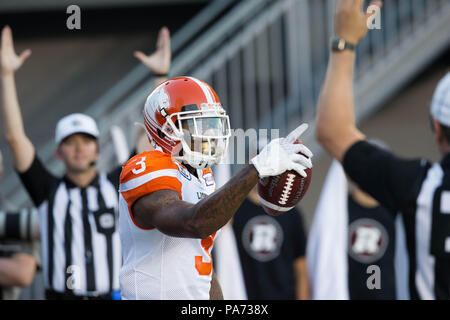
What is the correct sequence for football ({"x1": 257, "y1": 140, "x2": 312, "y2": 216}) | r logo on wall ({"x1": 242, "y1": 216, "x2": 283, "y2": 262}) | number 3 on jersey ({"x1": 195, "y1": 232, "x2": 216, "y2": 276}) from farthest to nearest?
1. r logo on wall ({"x1": 242, "y1": 216, "x2": 283, "y2": 262})
2. number 3 on jersey ({"x1": 195, "y1": 232, "x2": 216, "y2": 276})
3. football ({"x1": 257, "y1": 140, "x2": 312, "y2": 216})

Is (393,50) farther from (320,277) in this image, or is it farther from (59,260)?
(59,260)

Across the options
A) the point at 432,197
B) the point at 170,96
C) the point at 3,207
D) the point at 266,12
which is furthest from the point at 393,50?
the point at 170,96

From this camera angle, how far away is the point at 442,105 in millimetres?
3229

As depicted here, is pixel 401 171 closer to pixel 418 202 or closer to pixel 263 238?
pixel 418 202

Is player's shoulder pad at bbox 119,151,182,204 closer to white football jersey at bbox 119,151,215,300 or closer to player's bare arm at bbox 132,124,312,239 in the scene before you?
white football jersey at bbox 119,151,215,300

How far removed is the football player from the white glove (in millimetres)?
21

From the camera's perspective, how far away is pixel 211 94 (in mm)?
2885

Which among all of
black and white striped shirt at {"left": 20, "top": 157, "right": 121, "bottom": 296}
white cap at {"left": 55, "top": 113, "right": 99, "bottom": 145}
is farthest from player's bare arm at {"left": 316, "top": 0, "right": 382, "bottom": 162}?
white cap at {"left": 55, "top": 113, "right": 99, "bottom": 145}

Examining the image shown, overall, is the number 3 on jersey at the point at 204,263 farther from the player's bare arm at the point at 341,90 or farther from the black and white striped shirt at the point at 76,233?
the black and white striped shirt at the point at 76,233

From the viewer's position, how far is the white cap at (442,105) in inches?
126

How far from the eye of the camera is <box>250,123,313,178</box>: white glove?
248cm

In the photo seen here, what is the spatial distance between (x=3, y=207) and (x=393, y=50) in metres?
4.35

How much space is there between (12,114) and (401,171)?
2654mm
